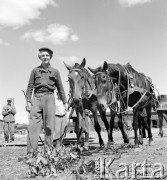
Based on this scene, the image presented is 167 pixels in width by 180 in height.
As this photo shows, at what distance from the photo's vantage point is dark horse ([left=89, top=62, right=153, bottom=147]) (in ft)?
23.6

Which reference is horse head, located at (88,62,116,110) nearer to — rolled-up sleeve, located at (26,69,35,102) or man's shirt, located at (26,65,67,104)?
man's shirt, located at (26,65,67,104)

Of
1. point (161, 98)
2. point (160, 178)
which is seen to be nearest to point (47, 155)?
point (160, 178)

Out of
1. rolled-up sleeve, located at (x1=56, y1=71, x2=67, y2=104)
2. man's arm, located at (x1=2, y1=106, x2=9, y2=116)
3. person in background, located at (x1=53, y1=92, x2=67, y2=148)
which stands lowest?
person in background, located at (x1=53, y1=92, x2=67, y2=148)

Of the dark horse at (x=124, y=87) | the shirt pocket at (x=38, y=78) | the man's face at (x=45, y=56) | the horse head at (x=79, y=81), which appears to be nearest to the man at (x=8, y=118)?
the horse head at (x=79, y=81)

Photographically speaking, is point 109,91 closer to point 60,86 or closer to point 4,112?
point 60,86

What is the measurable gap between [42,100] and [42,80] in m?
0.46

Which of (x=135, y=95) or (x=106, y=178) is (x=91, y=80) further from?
(x=106, y=178)

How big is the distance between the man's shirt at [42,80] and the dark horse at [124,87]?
1205mm

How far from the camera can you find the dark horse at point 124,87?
7191 millimetres

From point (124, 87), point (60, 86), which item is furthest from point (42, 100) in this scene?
point (124, 87)

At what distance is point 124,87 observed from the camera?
8.20m

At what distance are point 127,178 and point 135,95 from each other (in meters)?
4.49

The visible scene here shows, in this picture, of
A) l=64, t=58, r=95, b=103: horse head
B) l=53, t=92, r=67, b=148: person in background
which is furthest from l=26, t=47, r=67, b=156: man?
l=53, t=92, r=67, b=148: person in background

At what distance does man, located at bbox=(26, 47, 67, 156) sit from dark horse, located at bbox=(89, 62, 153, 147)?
1246 mm
